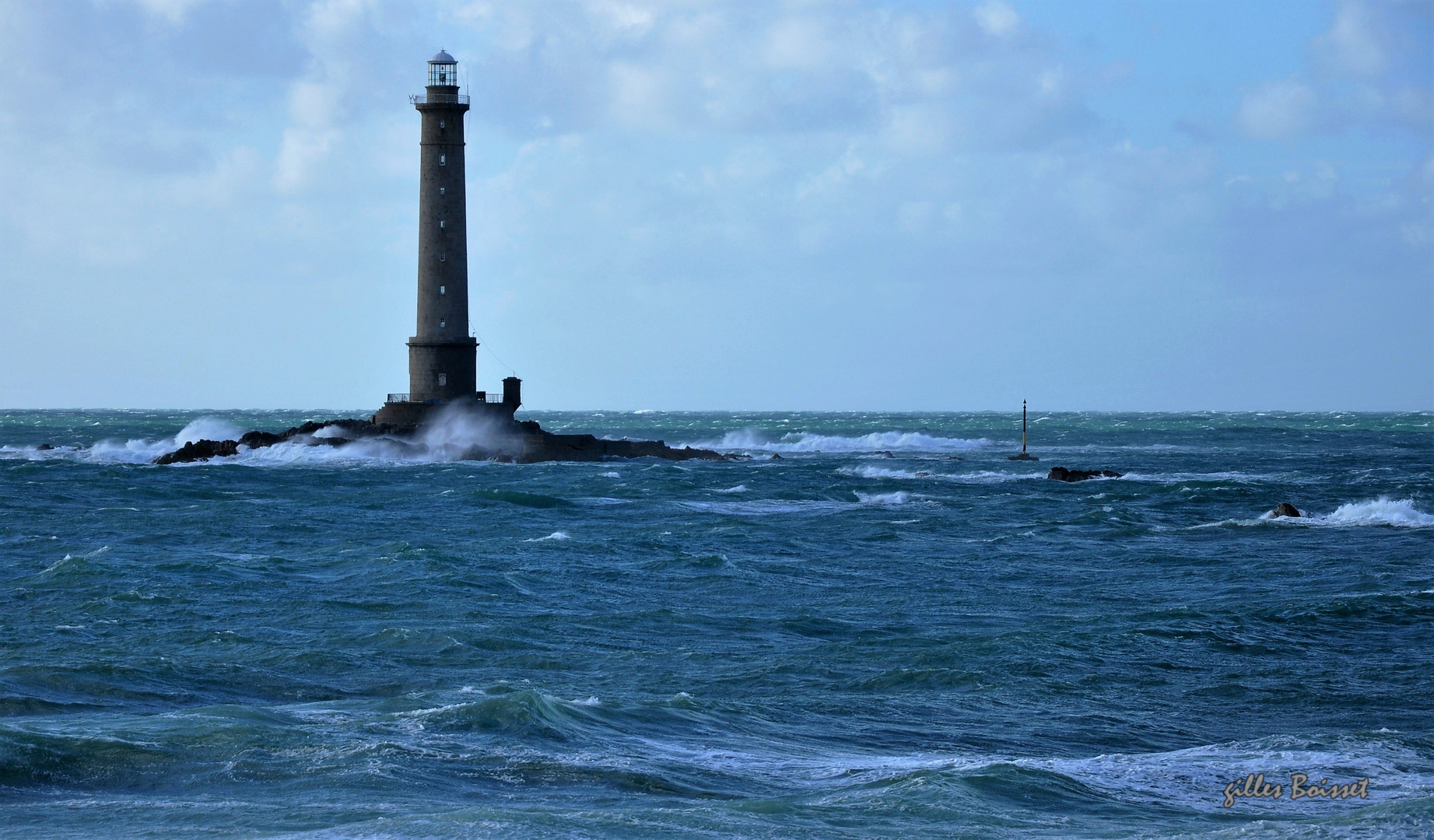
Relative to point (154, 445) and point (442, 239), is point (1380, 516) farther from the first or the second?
point (154, 445)

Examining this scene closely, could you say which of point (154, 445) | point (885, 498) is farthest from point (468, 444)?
point (154, 445)

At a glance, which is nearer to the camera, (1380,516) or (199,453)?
(1380,516)

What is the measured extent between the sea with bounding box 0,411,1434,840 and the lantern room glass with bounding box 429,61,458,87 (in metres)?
22.8

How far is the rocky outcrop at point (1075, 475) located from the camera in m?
50.3

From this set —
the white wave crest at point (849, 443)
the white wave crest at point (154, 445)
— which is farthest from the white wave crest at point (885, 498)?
the white wave crest at point (849, 443)

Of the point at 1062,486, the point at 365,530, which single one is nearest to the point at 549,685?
the point at 365,530

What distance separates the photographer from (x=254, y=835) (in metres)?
9.84

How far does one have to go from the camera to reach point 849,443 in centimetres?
8500

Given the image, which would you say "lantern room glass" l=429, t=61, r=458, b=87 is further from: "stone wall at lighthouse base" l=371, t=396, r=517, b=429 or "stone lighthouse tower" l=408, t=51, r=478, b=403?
"stone wall at lighthouse base" l=371, t=396, r=517, b=429

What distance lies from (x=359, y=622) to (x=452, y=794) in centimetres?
859

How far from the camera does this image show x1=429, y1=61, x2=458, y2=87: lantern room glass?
5488 centimetres
